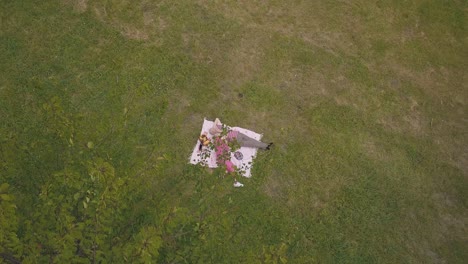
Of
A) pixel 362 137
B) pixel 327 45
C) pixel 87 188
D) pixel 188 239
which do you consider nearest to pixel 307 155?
pixel 362 137

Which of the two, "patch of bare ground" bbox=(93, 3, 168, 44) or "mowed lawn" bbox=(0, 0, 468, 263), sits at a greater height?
"patch of bare ground" bbox=(93, 3, 168, 44)

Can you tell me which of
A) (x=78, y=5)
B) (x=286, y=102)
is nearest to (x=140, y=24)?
(x=78, y=5)

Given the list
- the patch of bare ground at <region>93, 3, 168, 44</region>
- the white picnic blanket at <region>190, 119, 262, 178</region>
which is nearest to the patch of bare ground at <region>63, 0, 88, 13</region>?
the patch of bare ground at <region>93, 3, 168, 44</region>

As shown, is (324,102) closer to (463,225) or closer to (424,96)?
(424,96)

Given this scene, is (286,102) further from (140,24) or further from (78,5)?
(78,5)

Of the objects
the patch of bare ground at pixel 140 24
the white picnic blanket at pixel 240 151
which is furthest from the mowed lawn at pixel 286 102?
the white picnic blanket at pixel 240 151

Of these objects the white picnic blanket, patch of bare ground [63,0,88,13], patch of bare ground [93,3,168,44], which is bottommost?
the white picnic blanket

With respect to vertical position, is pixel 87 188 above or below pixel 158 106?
above

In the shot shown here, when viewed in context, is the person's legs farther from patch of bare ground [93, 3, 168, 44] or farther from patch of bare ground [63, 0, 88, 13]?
patch of bare ground [63, 0, 88, 13]
